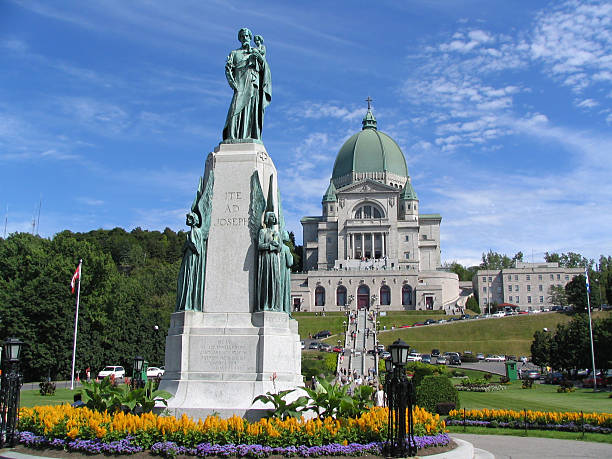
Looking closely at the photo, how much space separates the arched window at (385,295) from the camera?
9144 centimetres

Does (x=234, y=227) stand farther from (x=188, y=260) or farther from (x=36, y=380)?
(x=36, y=380)

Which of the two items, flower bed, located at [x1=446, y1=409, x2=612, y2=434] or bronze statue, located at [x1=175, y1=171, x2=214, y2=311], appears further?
flower bed, located at [x1=446, y1=409, x2=612, y2=434]

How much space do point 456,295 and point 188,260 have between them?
300ft

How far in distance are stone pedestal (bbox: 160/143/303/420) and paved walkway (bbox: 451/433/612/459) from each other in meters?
4.69

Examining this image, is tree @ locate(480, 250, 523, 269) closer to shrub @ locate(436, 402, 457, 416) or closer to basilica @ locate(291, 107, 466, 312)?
basilica @ locate(291, 107, 466, 312)

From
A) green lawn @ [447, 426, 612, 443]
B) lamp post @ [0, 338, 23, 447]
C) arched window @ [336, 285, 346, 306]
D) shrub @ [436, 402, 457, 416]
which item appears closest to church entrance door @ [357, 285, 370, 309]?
arched window @ [336, 285, 346, 306]

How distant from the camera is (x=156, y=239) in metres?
129

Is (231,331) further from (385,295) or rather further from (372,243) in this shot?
(372,243)

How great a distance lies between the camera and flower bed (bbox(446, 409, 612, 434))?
1639 centimetres

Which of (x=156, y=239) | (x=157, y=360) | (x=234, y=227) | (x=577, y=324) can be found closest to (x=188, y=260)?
(x=234, y=227)

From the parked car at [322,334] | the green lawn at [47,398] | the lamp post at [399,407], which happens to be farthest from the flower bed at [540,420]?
the parked car at [322,334]

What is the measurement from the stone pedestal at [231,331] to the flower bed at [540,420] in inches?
303

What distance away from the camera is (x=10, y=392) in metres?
10.7

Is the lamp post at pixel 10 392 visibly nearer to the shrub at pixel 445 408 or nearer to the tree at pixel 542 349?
the shrub at pixel 445 408
